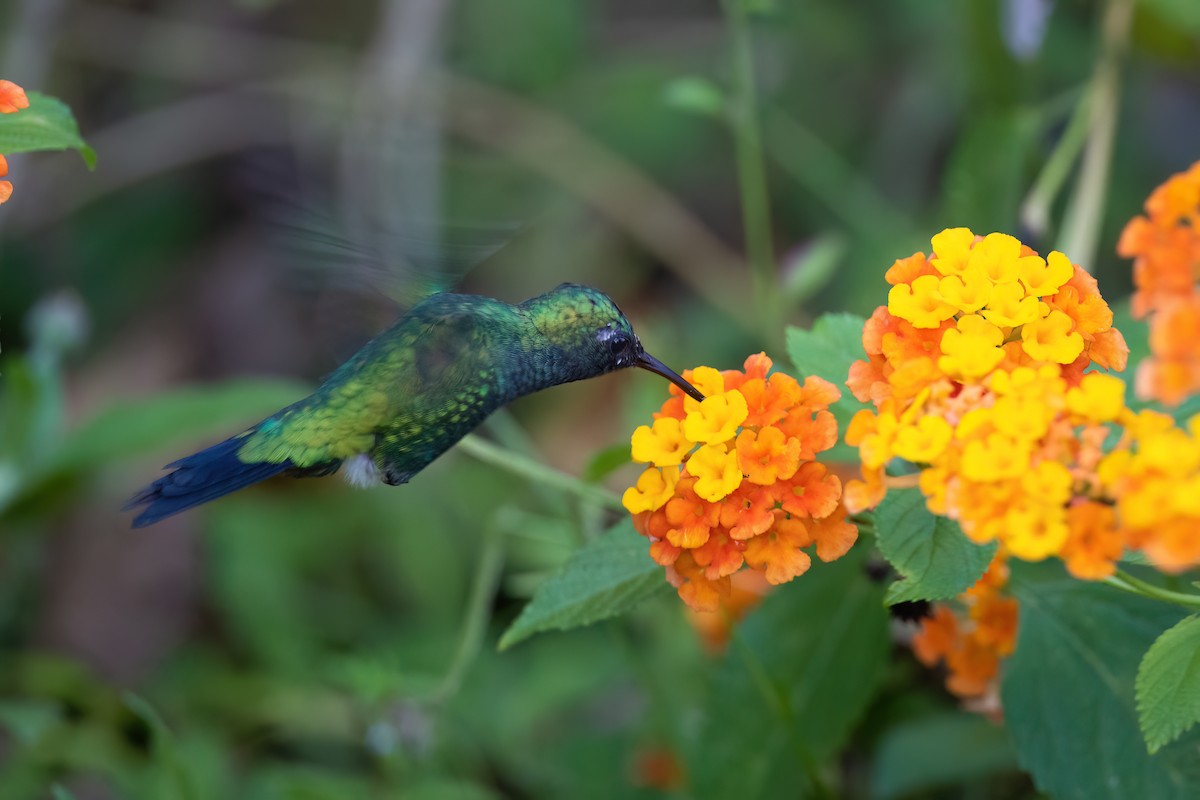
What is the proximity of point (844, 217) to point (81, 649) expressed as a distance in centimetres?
215

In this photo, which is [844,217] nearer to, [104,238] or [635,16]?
[635,16]

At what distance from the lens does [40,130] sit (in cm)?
137

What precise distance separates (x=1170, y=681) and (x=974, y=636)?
0.37 metres

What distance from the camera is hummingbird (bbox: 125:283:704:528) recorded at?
1.52m

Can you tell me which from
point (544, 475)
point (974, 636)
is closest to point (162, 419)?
point (544, 475)

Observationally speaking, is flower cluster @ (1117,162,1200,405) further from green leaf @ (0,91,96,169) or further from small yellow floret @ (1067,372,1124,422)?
green leaf @ (0,91,96,169)

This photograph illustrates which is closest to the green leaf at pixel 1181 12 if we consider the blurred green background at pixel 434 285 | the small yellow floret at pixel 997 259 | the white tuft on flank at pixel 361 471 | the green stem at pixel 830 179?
the blurred green background at pixel 434 285

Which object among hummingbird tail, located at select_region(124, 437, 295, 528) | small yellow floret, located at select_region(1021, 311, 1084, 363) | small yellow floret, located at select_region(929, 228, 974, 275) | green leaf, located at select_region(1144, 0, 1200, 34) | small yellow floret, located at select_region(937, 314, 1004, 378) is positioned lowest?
hummingbird tail, located at select_region(124, 437, 295, 528)

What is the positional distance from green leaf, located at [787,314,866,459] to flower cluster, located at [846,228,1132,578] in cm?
13

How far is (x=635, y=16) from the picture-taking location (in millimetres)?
4266

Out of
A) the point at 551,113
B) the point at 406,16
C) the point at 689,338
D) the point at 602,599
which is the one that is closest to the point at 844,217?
the point at 689,338

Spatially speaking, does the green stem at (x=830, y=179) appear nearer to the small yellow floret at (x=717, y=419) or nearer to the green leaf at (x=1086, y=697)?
the green leaf at (x=1086, y=697)

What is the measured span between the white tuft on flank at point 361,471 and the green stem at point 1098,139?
4.12 feet

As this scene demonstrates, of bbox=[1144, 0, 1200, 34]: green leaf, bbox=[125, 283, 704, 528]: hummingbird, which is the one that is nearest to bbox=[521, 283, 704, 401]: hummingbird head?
bbox=[125, 283, 704, 528]: hummingbird
